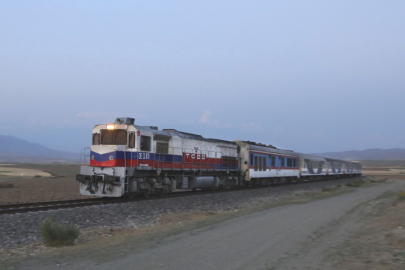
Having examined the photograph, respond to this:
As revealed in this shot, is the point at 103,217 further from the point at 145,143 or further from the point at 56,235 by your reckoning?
the point at 145,143

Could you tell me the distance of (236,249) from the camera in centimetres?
857

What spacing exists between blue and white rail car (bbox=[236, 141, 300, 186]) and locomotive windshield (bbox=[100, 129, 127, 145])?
13541mm

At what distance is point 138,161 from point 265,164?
57.8 ft

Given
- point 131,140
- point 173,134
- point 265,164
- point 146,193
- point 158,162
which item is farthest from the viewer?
point 265,164

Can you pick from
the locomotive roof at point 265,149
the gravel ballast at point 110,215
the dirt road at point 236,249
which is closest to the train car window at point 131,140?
the gravel ballast at point 110,215

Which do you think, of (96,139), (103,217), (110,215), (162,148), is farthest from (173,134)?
(103,217)

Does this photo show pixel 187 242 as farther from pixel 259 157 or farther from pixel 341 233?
pixel 259 157

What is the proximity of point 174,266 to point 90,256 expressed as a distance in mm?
2082

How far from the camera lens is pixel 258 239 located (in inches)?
377

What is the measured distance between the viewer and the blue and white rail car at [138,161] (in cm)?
1781

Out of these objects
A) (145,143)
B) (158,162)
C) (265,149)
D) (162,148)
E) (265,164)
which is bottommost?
(158,162)

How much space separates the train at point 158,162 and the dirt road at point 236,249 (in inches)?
286

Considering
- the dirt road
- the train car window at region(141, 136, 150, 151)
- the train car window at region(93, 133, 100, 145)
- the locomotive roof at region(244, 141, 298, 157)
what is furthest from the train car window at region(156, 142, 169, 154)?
the locomotive roof at region(244, 141, 298, 157)

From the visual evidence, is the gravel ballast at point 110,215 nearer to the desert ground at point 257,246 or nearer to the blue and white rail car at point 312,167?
the desert ground at point 257,246
